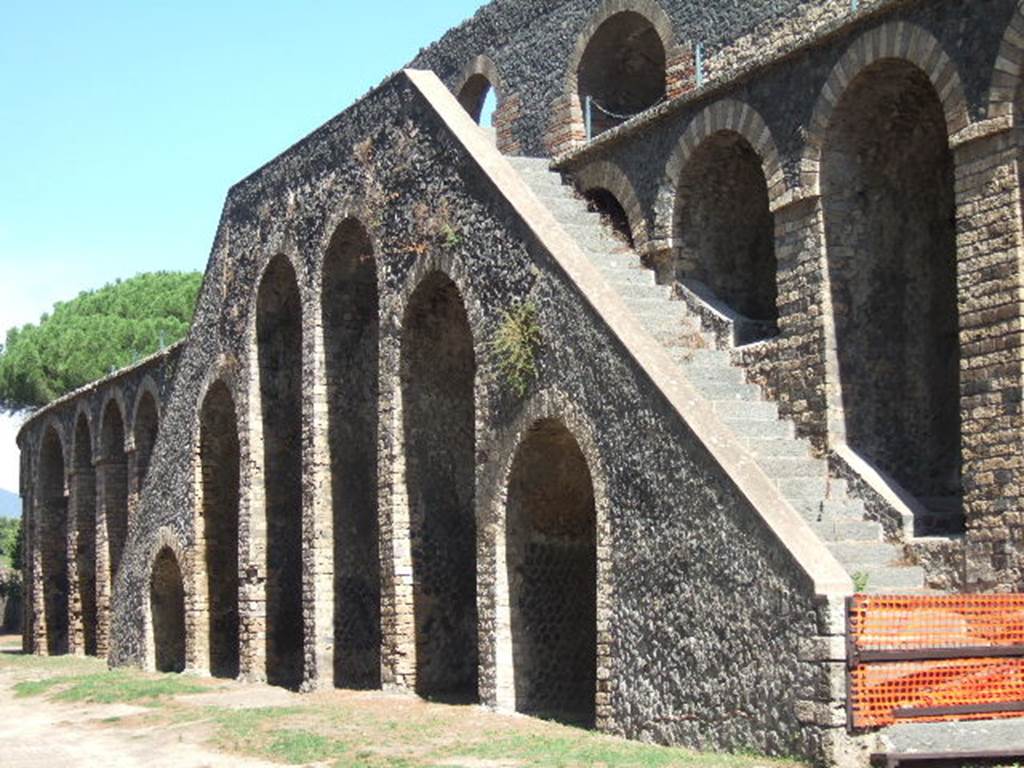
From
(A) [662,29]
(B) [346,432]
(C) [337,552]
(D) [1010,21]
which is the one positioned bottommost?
(C) [337,552]

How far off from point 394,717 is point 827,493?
437cm

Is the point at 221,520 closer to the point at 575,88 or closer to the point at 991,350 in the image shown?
the point at 575,88

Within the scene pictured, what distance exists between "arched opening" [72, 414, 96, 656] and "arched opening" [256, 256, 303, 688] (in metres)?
9.56

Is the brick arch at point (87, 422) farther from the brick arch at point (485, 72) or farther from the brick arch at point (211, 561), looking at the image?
the brick arch at point (485, 72)

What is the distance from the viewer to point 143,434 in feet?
80.5

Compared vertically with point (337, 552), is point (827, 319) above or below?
above

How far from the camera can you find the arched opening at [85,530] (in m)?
27.3

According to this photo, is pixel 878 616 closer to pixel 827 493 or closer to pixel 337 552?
pixel 827 493

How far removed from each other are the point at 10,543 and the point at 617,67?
33.7m

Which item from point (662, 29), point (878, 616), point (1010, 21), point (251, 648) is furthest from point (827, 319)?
point (251, 648)

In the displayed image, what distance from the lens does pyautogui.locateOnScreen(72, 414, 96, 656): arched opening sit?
27.3m

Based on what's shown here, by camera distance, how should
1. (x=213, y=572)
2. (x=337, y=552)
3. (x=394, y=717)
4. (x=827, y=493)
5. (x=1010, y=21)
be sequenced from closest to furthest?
1. (x=1010, y=21)
2. (x=827, y=493)
3. (x=394, y=717)
4. (x=337, y=552)
5. (x=213, y=572)

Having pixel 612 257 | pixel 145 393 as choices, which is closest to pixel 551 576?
pixel 612 257

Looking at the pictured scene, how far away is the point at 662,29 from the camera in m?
16.8
